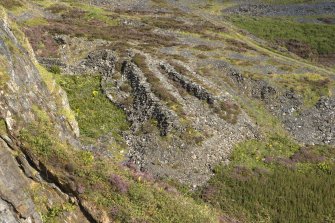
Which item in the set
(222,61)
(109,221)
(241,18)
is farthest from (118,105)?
(241,18)

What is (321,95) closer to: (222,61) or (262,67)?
(262,67)

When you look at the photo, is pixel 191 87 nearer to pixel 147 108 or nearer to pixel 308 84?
pixel 147 108

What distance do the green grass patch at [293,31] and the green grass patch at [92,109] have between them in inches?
2813

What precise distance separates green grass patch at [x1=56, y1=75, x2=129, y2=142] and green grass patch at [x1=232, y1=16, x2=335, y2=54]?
234 feet

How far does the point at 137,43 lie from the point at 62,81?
29736 millimetres

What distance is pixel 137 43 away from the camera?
2913 inches

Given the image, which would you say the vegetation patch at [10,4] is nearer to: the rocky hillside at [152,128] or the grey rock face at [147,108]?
the rocky hillside at [152,128]

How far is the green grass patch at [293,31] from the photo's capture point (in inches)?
3961

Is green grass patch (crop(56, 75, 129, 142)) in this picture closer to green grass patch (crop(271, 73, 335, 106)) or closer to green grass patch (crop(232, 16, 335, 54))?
green grass patch (crop(271, 73, 335, 106))

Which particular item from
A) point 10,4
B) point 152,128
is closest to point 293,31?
point 10,4

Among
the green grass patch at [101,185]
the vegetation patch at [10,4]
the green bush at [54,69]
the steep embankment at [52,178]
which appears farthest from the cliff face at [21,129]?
the vegetation patch at [10,4]

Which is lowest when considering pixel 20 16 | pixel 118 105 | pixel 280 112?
pixel 280 112

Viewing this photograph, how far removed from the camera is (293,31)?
10956cm

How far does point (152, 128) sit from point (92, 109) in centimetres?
788
